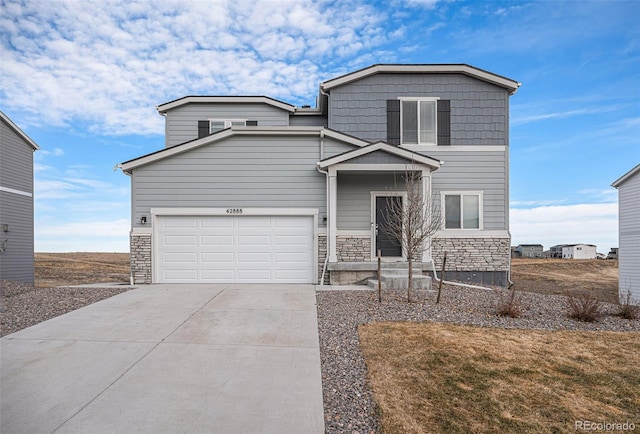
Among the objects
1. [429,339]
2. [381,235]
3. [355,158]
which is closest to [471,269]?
[381,235]

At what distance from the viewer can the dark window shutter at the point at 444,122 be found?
13570mm

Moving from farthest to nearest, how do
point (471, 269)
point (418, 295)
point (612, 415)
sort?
1. point (471, 269)
2. point (418, 295)
3. point (612, 415)

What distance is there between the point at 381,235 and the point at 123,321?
806cm

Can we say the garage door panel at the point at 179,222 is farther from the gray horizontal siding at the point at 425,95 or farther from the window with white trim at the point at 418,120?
the window with white trim at the point at 418,120

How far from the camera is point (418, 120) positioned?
539 inches

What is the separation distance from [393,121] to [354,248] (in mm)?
4853

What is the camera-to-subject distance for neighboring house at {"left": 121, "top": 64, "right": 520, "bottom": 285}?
1178cm

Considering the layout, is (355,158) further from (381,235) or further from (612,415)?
(612,415)

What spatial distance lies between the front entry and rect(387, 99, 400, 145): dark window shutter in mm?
2307

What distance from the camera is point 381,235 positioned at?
12727 mm

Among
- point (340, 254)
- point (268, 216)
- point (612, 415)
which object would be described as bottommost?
point (612, 415)

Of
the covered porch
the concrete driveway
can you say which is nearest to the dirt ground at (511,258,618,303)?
the covered porch

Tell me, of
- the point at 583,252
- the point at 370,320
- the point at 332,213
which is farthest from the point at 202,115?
the point at 583,252

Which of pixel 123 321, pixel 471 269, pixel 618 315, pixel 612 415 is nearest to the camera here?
pixel 612 415
